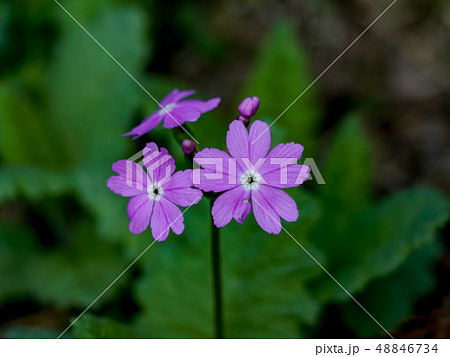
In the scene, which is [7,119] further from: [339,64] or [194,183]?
[339,64]

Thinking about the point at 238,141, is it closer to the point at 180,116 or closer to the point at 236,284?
the point at 180,116

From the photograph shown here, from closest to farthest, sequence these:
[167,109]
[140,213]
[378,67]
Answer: [140,213] < [167,109] < [378,67]

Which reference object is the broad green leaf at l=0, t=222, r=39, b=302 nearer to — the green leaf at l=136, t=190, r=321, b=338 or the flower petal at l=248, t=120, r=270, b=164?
the green leaf at l=136, t=190, r=321, b=338

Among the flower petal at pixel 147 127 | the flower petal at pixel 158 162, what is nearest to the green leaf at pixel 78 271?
the flower petal at pixel 147 127

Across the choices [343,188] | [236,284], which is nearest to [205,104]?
[236,284]

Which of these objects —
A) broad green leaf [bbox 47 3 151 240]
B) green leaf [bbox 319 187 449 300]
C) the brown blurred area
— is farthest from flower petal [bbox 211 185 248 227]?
the brown blurred area

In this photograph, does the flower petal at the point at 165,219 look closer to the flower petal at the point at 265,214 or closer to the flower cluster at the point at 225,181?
the flower cluster at the point at 225,181

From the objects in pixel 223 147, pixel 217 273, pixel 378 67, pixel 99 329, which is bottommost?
pixel 99 329
